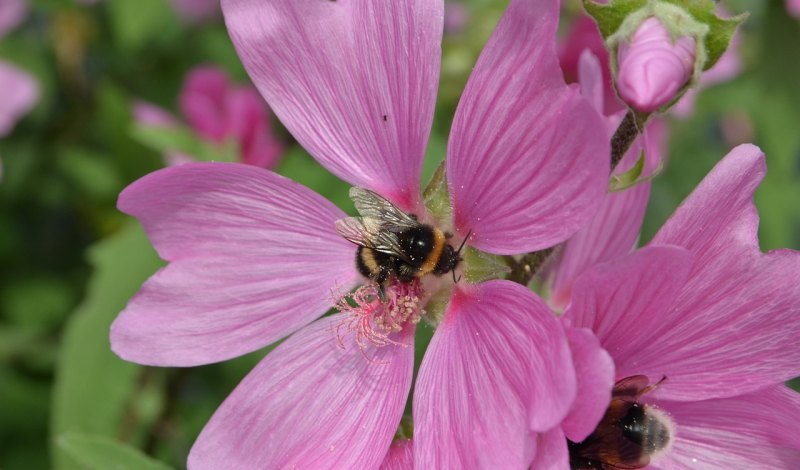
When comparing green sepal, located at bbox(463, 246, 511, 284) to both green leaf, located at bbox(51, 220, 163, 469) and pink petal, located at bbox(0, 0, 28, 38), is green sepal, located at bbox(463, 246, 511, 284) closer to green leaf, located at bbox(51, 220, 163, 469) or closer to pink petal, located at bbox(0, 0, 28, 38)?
green leaf, located at bbox(51, 220, 163, 469)

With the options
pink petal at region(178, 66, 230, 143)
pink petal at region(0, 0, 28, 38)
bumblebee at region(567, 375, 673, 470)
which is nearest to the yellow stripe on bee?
bumblebee at region(567, 375, 673, 470)

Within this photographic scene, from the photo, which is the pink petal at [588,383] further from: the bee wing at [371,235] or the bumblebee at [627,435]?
the bee wing at [371,235]

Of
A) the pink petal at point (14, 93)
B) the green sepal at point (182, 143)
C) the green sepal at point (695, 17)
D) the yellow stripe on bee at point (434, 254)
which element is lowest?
the yellow stripe on bee at point (434, 254)

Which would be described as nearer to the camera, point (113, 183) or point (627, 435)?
point (627, 435)

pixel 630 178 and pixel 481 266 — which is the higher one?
pixel 630 178

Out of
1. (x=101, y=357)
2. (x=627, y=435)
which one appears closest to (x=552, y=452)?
(x=627, y=435)

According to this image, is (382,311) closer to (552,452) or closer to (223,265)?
(223,265)

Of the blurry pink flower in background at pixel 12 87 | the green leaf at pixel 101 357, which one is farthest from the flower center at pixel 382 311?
the blurry pink flower in background at pixel 12 87
